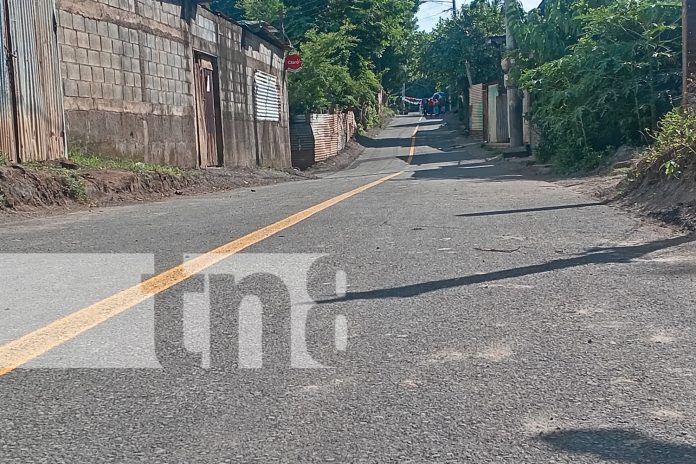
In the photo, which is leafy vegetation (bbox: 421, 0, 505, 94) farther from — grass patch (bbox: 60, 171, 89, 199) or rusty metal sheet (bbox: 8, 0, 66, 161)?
grass patch (bbox: 60, 171, 89, 199)

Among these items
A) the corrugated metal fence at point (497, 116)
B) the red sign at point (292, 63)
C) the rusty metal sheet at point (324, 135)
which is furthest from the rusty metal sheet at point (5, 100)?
the corrugated metal fence at point (497, 116)

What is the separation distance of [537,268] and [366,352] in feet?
7.97

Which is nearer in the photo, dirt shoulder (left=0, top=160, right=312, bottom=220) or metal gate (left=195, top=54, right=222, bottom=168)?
dirt shoulder (left=0, top=160, right=312, bottom=220)

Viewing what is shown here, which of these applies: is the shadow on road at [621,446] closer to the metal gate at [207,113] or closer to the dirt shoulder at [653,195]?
the dirt shoulder at [653,195]

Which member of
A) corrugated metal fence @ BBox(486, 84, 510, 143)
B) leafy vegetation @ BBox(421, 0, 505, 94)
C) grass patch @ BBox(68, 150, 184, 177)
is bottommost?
grass patch @ BBox(68, 150, 184, 177)

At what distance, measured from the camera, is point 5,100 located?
12.8 meters

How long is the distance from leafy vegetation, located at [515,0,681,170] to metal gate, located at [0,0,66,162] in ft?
34.6

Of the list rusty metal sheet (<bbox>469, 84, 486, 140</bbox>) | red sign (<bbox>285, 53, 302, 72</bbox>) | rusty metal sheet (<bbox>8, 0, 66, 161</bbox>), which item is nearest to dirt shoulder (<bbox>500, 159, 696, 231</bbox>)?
rusty metal sheet (<bbox>8, 0, 66, 161</bbox>)

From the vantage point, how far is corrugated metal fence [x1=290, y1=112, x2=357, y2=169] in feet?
116

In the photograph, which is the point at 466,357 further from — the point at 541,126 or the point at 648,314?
the point at 541,126

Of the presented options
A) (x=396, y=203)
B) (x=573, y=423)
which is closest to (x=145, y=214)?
(x=396, y=203)

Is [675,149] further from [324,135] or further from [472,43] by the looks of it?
[472,43]

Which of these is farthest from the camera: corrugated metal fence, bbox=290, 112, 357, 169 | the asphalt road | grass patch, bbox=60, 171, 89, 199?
corrugated metal fence, bbox=290, 112, 357, 169

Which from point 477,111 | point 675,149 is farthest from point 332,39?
point 675,149
